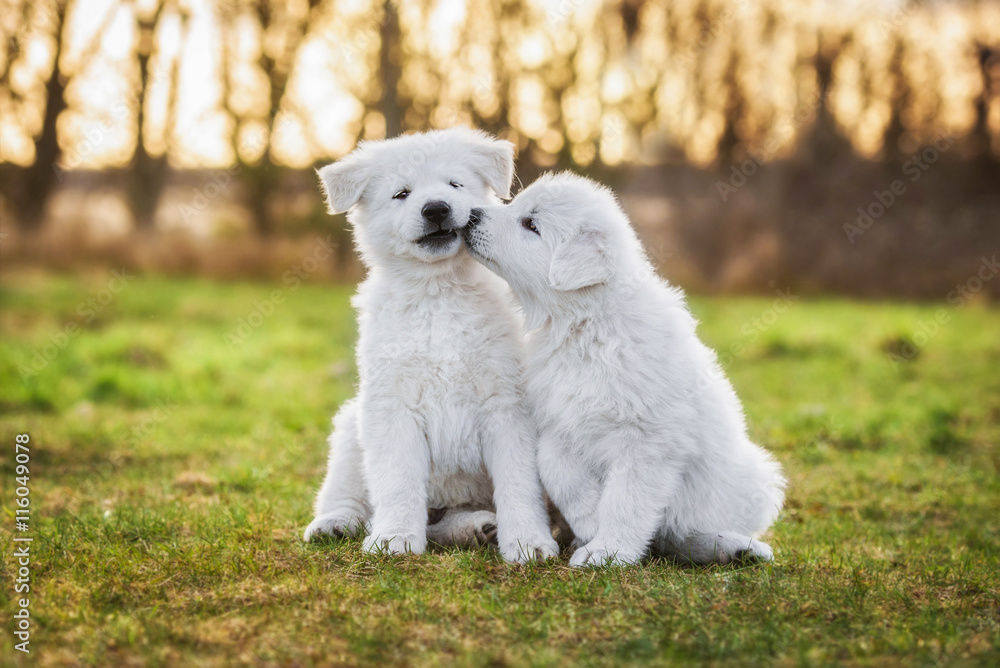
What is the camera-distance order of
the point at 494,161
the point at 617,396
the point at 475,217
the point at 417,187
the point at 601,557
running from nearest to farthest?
the point at 601,557 → the point at 617,396 → the point at 475,217 → the point at 417,187 → the point at 494,161

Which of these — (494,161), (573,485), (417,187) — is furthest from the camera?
(494,161)

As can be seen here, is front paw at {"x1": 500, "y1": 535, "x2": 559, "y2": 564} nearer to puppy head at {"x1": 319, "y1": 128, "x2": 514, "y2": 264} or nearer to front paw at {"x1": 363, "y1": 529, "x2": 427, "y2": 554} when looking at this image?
front paw at {"x1": 363, "y1": 529, "x2": 427, "y2": 554}

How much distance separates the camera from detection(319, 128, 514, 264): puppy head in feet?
11.8

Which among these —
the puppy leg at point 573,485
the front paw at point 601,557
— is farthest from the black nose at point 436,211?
the front paw at point 601,557

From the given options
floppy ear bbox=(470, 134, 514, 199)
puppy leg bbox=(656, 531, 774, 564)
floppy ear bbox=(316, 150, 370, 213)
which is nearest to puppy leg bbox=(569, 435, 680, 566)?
puppy leg bbox=(656, 531, 774, 564)

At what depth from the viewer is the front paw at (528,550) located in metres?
3.19

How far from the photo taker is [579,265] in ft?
11.0

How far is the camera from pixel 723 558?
132 inches

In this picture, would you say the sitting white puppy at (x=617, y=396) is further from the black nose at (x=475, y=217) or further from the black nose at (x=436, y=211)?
the black nose at (x=436, y=211)

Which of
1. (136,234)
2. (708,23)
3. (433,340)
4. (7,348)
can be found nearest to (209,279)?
(136,234)

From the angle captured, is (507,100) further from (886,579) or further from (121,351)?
(886,579)

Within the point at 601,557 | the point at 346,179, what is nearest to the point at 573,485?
the point at 601,557

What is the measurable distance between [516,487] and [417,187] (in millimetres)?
1369

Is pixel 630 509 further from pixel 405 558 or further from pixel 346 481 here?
pixel 346 481
